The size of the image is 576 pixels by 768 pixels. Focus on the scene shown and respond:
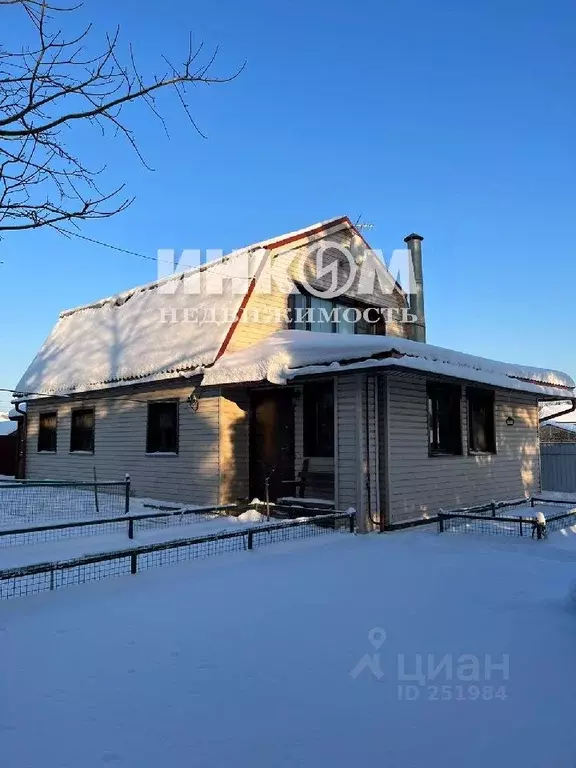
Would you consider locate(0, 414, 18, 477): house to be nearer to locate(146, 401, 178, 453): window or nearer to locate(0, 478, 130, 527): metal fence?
locate(0, 478, 130, 527): metal fence

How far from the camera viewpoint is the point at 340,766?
9.95 feet

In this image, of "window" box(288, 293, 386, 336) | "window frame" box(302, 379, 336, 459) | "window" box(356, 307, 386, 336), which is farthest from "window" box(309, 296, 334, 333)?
"window frame" box(302, 379, 336, 459)

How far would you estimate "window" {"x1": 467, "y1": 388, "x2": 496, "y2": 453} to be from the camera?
44.5 feet

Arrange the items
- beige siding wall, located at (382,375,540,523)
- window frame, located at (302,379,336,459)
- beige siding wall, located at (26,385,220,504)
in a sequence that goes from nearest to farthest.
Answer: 1. beige siding wall, located at (382,375,540,523)
2. window frame, located at (302,379,336,459)
3. beige siding wall, located at (26,385,220,504)

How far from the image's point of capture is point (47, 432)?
1909 centimetres

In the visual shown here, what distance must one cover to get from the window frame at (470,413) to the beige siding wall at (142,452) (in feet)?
19.0

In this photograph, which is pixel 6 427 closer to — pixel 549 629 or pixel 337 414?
pixel 337 414

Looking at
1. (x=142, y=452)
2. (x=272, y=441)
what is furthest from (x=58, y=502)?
(x=272, y=441)

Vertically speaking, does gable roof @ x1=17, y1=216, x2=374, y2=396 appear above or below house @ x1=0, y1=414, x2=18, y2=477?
above

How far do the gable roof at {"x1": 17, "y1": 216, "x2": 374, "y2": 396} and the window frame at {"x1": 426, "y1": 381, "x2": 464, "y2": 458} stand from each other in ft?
14.9

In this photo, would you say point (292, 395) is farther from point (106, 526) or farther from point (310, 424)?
point (106, 526)

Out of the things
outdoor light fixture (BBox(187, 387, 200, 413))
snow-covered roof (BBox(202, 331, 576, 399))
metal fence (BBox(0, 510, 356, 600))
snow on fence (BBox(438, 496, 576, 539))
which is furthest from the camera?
outdoor light fixture (BBox(187, 387, 200, 413))

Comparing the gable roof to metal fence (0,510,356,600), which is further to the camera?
the gable roof

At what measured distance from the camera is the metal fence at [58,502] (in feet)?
39.5
